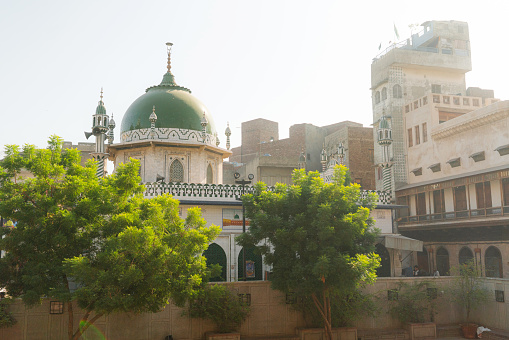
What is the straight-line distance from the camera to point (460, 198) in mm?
29328

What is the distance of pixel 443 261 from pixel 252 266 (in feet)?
51.3

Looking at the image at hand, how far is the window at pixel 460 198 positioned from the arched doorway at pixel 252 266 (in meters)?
13.6

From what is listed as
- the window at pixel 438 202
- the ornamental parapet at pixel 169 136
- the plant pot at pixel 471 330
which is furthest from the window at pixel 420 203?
the ornamental parapet at pixel 169 136

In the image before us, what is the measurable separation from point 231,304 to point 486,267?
1770 cm

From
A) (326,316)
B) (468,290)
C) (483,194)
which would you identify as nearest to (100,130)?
(326,316)

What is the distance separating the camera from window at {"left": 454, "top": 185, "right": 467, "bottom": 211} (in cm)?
2896

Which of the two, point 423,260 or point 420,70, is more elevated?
point 420,70

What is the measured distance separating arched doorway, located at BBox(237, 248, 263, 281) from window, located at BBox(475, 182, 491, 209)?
44.1ft

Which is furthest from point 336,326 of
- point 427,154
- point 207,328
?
point 427,154

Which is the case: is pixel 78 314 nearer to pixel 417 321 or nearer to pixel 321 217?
pixel 321 217

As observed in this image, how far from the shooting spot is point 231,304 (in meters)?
17.8

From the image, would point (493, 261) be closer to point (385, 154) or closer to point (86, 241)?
point (385, 154)

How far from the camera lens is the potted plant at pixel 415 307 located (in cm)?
1959

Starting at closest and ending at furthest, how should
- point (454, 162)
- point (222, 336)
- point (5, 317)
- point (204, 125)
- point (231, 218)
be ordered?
point (5, 317)
point (222, 336)
point (231, 218)
point (204, 125)
point (454, 162)
